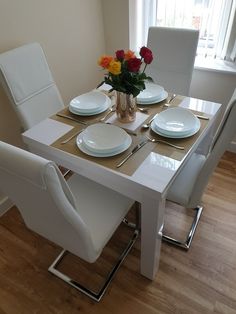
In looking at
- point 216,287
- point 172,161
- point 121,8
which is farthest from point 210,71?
point 216,287

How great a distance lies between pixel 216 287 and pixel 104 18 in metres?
2.24

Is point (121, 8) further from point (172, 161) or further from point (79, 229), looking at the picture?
point (79, 229)

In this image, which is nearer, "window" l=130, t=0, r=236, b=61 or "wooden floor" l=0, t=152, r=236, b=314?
"wooden floor" l=0, t=152, r=236, b=314

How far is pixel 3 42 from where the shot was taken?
1506 millimetres

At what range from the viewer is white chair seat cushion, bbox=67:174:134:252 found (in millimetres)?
1080

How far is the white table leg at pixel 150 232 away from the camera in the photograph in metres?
0.98

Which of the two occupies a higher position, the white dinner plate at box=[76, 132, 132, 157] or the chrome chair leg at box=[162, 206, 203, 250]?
the white dinner plate at box=[76, 132, 132, 157]

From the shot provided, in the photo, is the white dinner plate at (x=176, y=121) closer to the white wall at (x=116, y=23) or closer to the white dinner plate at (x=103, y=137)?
the white dinner plate at (x=103, y=137)

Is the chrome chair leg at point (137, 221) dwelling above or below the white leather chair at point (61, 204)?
below

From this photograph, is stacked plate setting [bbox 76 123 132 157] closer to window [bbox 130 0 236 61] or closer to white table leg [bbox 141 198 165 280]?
white table leg [bbox 141 198 165 280]

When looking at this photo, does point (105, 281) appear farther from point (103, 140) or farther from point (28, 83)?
point (28, 83)

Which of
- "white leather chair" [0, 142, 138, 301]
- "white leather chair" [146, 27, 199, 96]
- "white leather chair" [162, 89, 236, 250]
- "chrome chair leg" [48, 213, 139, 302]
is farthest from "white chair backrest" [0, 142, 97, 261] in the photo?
"white leather chair" [146, 27, 199, 96]

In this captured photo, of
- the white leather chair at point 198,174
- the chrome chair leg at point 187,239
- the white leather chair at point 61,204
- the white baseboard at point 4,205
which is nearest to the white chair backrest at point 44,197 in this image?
the white leather chair at point 61,204

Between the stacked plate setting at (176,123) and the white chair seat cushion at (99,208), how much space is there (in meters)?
0.39
